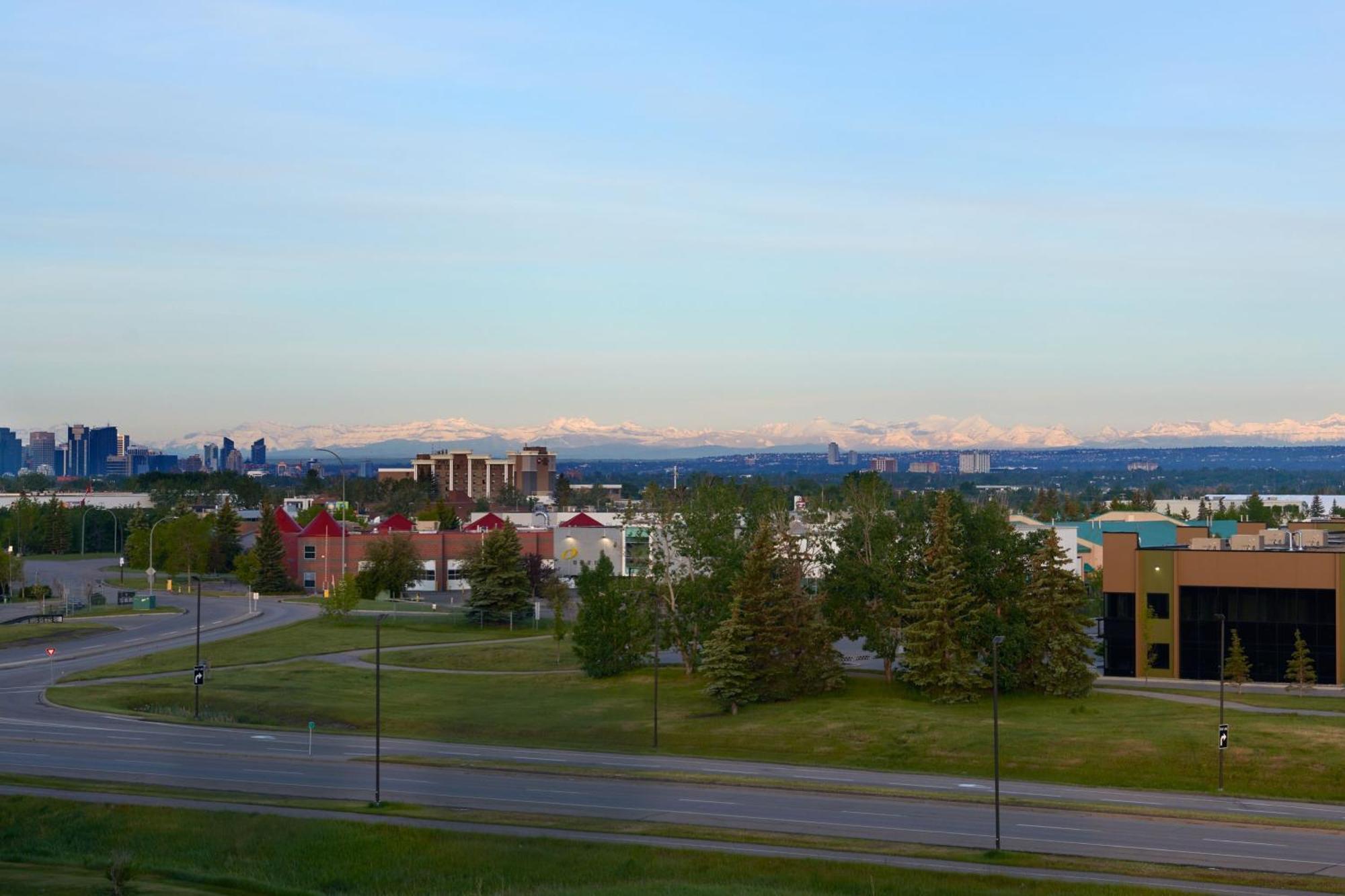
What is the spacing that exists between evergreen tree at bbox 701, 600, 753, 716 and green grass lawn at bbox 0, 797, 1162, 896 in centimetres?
2879

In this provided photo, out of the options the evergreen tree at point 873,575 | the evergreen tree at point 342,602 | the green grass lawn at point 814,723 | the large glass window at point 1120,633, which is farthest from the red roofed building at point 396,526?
the large glass window at point 1120,633

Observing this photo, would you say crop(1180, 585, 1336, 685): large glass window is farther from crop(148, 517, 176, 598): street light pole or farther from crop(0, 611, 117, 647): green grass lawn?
crop(148, 517, 176, 598): street light pole

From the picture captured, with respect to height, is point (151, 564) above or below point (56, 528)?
below

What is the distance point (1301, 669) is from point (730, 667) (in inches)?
1104

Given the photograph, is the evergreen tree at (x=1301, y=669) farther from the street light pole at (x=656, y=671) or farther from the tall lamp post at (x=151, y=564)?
the tall lamp post at (x=151, y=564)

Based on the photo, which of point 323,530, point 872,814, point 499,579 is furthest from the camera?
point 323,530

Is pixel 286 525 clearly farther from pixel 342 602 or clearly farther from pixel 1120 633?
pixel 1120 633

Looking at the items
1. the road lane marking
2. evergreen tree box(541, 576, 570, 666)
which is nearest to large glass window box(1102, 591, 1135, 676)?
evergreen tree box(541, 576, 570, 666)

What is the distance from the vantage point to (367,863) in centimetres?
3925

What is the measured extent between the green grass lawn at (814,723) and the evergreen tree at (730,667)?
880 millimetres

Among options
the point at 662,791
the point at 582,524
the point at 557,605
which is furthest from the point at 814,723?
the point at 582,524

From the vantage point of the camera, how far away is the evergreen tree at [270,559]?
124 metres

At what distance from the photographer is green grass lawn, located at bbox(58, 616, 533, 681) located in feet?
260

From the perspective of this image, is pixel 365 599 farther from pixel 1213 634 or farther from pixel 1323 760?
pixel 1323 760
